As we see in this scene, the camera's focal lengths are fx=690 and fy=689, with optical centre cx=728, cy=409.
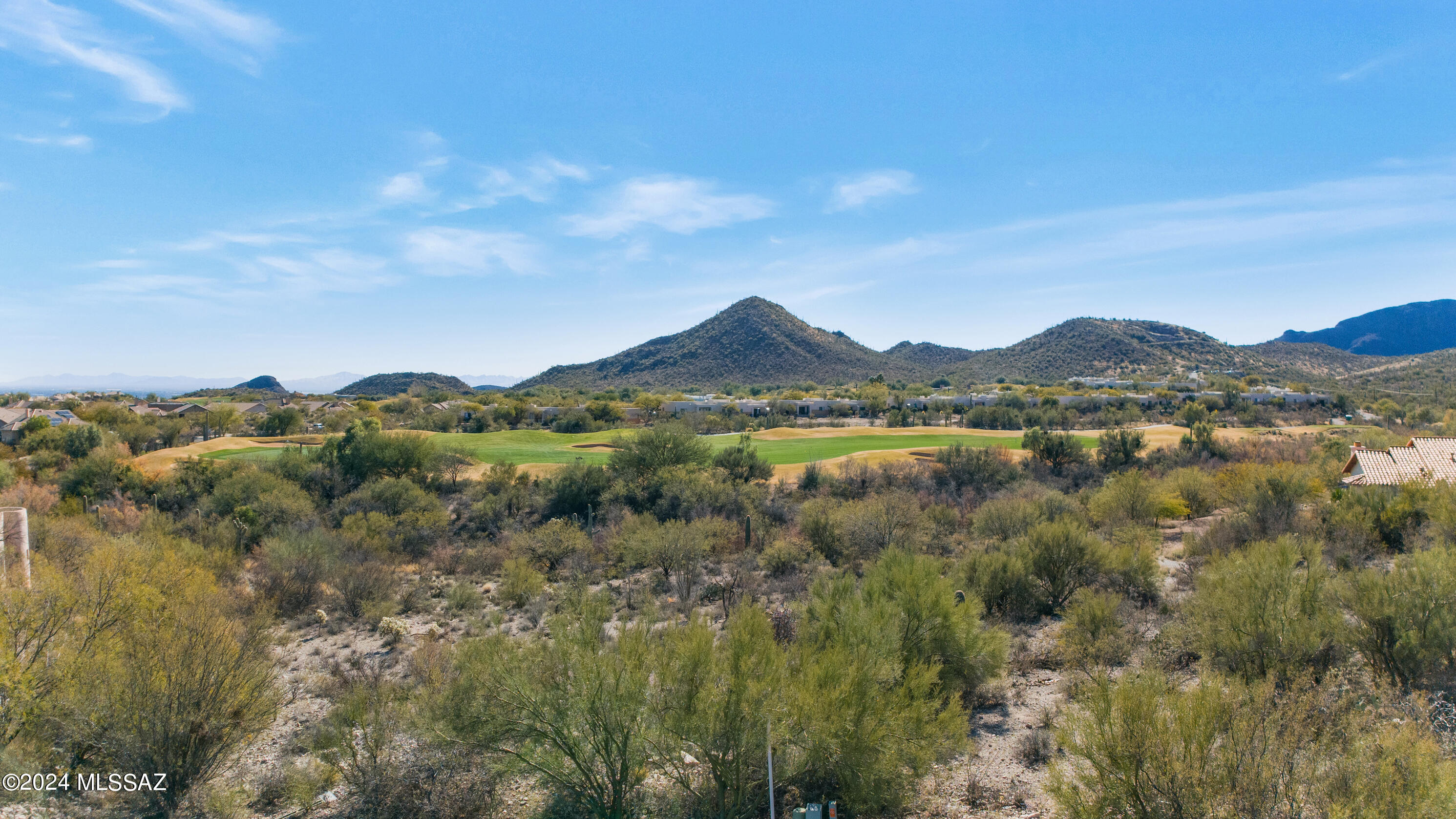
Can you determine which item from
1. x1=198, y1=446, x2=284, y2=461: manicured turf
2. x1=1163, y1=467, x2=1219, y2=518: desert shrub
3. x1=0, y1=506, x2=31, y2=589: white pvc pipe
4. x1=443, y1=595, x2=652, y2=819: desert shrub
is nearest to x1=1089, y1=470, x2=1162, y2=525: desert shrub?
x1=1163, y1=467, x2=1219, y2=518: desert shrub

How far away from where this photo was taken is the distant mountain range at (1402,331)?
15888cm

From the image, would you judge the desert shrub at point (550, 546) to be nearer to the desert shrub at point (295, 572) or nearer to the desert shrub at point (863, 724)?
the desert shrub at point (295, 572)

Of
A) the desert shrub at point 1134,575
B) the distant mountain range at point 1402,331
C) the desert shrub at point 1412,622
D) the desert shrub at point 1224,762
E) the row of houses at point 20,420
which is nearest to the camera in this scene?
the desert shrub at point 1224,762

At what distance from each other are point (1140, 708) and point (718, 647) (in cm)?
390

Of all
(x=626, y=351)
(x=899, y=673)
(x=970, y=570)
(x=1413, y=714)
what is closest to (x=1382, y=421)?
(x=970, y=570)

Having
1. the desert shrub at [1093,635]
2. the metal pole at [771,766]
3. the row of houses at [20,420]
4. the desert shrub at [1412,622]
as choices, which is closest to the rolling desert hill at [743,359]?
the row of houses at [20,420]

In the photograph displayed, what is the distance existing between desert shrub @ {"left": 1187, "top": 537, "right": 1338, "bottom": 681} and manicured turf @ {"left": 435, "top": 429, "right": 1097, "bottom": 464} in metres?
24.8

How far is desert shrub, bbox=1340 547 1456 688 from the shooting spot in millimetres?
8977

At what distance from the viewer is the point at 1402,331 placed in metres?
165

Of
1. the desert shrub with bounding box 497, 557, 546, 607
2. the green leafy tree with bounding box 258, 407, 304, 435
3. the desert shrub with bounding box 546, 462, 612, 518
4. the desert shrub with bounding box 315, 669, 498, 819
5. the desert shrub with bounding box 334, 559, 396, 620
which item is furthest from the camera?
the green leafy tree with bounding box 258, 407, 304, 435

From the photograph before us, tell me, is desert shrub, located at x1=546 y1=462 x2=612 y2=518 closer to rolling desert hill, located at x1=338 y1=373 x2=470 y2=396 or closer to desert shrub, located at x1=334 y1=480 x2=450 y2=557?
desert shrub, located at x1=334 y1=480 x2=450 y2=557

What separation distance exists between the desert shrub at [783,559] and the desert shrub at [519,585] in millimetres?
5774

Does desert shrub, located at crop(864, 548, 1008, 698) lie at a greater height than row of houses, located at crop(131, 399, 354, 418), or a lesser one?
lesser

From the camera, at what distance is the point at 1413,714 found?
25.7 ft
